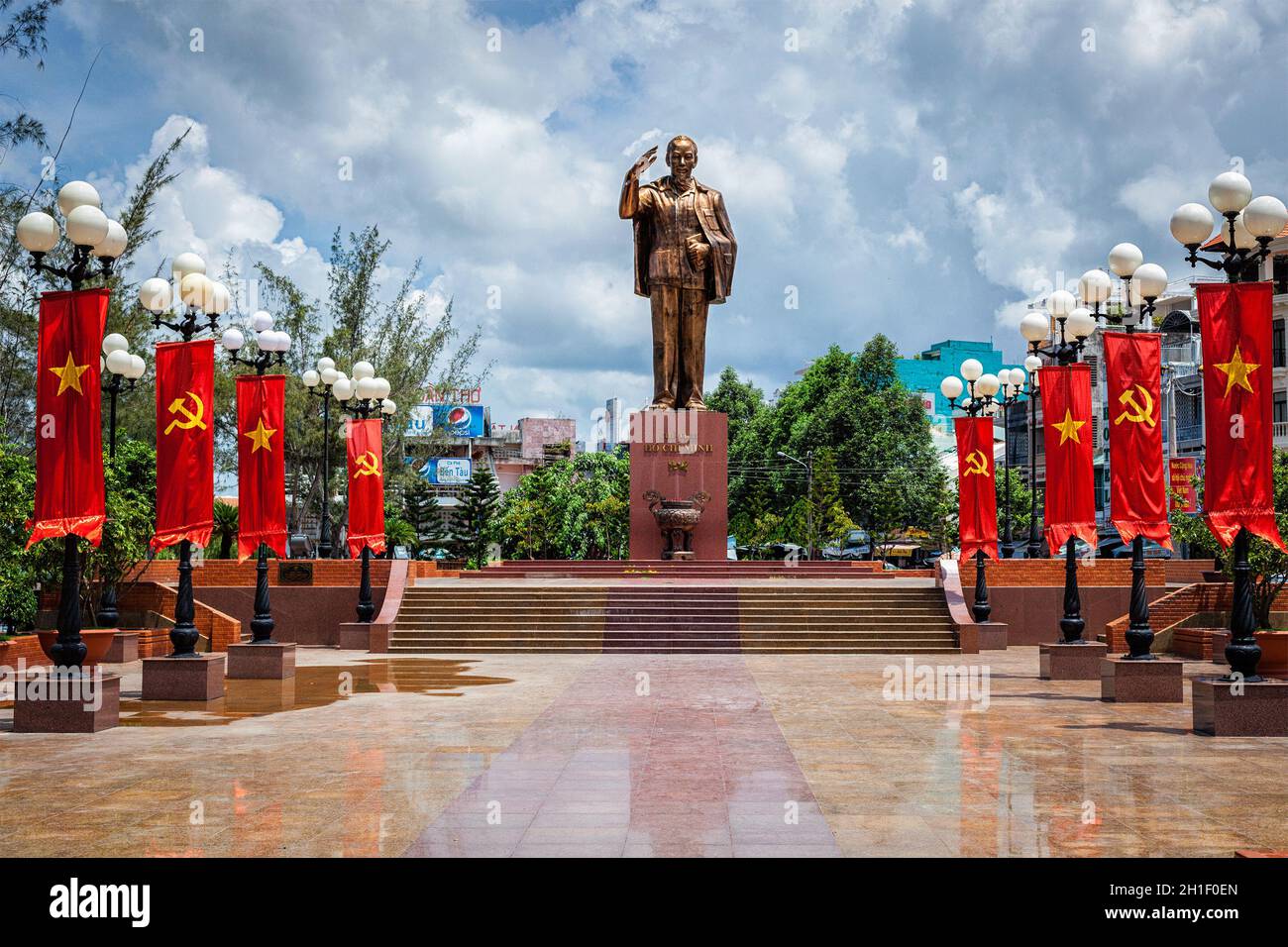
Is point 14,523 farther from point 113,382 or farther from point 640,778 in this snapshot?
point 640,778

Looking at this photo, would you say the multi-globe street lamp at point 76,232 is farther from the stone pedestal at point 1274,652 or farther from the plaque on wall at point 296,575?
the stone pedestal at point 1274,652

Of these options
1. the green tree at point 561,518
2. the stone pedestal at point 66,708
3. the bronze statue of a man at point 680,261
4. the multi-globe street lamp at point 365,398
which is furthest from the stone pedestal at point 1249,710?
the green tree at point 561,518

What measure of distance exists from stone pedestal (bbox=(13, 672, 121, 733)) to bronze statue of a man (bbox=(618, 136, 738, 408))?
18.3 m

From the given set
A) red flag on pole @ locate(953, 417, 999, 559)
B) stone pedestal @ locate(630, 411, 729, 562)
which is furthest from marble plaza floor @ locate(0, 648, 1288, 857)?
stone pedestal @ locate(630, 411, 729, 562)

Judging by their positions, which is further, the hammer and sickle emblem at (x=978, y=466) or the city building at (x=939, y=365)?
the city building at (x=939, y=365)

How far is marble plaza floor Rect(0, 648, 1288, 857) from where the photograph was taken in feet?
21.9

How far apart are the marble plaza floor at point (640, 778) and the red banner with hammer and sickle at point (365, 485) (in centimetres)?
606

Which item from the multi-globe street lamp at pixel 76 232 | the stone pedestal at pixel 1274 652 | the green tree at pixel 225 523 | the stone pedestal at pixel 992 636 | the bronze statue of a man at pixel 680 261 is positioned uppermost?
the bronze statue of a man at pixel 680 261

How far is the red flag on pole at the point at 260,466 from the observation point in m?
15.2

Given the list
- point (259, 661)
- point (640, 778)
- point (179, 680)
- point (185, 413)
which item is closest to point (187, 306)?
point (185, 413)

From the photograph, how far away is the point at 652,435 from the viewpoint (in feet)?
90.7

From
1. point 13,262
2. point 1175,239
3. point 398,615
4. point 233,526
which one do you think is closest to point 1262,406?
point 1175,239
